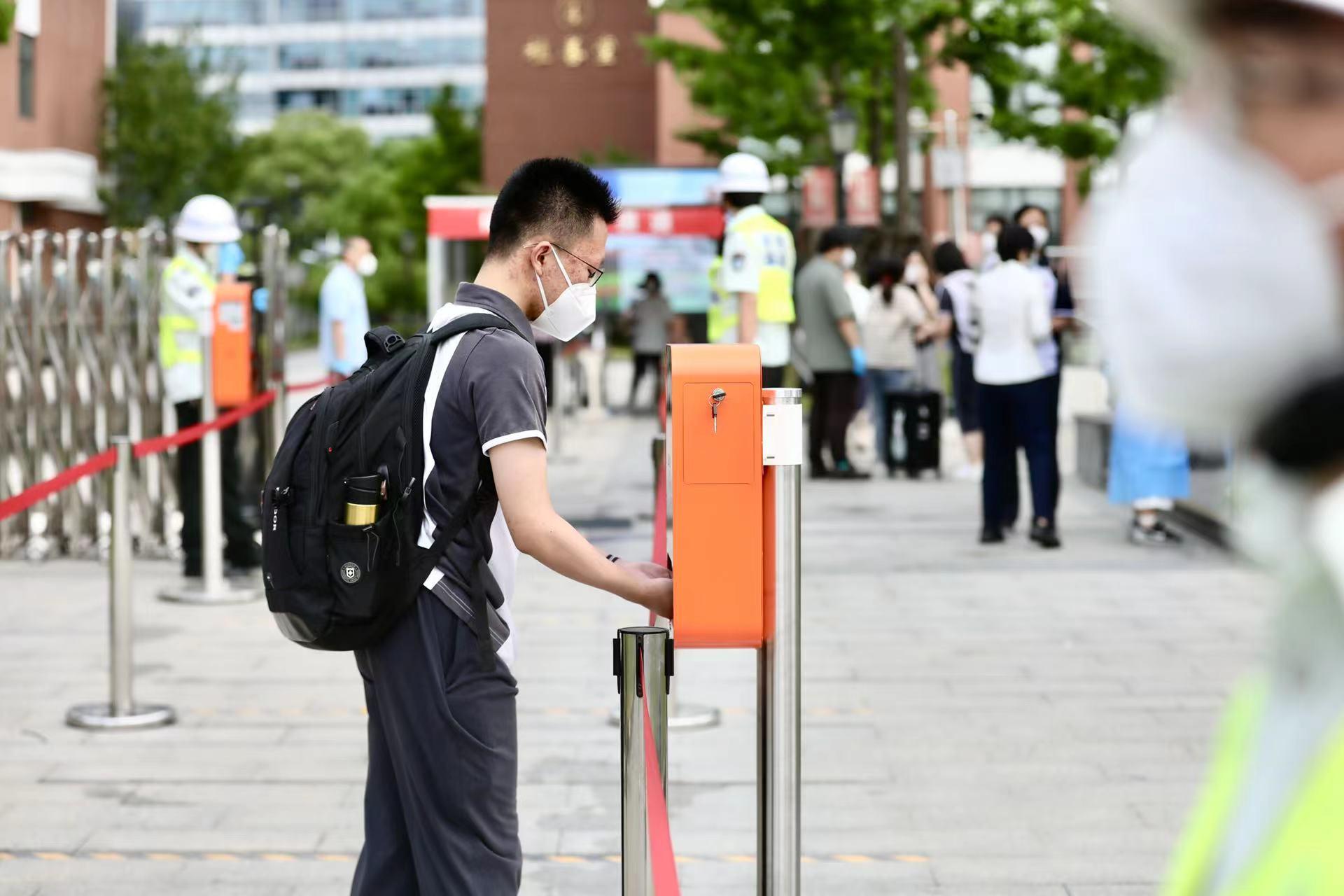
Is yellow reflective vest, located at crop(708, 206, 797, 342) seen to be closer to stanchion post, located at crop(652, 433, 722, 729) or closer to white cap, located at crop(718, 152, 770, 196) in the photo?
white cap, located at crop(718, 152, 770, 196)

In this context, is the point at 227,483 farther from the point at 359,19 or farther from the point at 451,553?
the point at 359,19

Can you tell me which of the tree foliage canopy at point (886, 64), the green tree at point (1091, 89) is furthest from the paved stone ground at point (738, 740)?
the green tree at point (1091, 89)

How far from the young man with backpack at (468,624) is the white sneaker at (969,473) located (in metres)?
12.1

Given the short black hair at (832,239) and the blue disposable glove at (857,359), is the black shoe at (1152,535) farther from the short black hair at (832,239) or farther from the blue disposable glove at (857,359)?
the short black hair at (832,239)

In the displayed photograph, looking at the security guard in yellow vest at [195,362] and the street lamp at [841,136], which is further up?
the street lamp at [841,136]

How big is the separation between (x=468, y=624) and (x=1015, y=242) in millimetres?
8264

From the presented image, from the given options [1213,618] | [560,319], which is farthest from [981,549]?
[560,319]

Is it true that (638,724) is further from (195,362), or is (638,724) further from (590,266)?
(195,362)

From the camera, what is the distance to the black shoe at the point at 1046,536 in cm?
1134

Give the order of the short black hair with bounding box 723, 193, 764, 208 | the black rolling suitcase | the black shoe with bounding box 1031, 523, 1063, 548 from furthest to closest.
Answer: the black rolling suitcase
the black shoe with bounding box 1031, 523, 1063, 548
the short black hair with bounding box 723, 193, 764, 208

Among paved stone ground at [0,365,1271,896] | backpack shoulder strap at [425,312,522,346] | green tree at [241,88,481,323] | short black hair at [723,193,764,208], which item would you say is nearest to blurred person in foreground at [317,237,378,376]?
paved stone ground at [0,365,1271,896]

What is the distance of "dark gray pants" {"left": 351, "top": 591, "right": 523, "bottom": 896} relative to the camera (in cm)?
335

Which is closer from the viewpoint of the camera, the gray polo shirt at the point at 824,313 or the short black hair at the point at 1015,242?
the short black hair at the point at 1015,242

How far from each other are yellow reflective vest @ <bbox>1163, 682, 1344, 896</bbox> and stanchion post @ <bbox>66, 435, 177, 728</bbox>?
5.97 m
